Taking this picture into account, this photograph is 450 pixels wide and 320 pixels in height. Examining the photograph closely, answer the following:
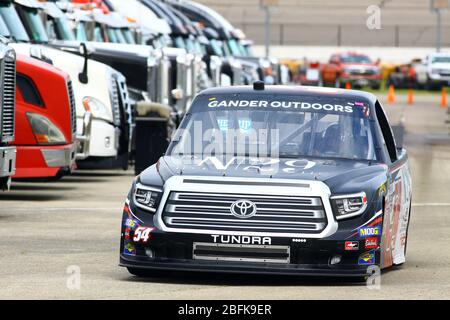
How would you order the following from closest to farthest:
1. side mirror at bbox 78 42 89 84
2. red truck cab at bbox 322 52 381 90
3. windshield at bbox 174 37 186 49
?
side mirror at bbox 78 42 89 84
windshield at bbox 174 37 186 49
red truck cab at bbox 322 52 381 90

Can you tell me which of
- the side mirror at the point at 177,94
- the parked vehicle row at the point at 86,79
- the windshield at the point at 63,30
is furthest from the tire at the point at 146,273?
the side mirror at the point at 177,94

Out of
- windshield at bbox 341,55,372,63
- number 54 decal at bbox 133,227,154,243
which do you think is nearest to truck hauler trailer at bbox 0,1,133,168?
number 54 decal at bbox 133,227,154,243

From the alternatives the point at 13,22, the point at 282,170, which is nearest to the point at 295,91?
the point at 282,170

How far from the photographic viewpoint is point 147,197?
10984 mm

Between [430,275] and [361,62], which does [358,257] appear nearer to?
[430,275]

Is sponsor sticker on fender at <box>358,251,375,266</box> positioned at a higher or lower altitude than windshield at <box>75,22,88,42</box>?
lower

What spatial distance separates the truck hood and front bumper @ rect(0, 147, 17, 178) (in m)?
4.72

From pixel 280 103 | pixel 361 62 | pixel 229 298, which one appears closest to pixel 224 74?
pixel 280 103

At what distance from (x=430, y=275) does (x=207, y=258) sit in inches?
80.3

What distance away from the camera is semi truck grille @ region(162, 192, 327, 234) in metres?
10.7

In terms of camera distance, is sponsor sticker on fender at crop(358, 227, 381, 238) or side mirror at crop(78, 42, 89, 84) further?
side mirror at crop(78, 42, 89, 84)

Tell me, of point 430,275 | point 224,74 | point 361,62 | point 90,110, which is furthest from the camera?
point 361,62

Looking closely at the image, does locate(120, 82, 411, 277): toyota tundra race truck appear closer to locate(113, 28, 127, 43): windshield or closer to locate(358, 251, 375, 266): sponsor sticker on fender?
locate(358, 251, 375, 266): sponsor sticker on fender

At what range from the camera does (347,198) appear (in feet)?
35.4
